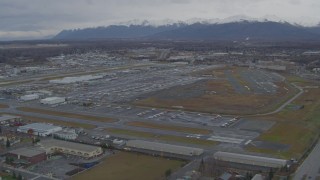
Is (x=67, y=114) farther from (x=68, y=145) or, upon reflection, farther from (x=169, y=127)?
(x=68, y=145)

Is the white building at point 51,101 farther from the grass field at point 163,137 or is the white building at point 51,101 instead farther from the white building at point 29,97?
the grass field at point 163,137

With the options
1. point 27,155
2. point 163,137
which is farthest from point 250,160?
point 27,155

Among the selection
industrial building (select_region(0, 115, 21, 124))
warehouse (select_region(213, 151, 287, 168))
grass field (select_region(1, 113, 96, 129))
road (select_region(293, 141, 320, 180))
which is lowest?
road (select_region(293, 141, 320, 180))

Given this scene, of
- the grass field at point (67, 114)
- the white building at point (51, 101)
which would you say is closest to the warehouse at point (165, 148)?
the grass field at point (67, 114)

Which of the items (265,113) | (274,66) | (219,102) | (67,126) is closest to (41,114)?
(67,126)

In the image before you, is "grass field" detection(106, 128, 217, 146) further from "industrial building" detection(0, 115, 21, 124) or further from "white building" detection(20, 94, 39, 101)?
"white building" detection(20, 94, 39, 101)

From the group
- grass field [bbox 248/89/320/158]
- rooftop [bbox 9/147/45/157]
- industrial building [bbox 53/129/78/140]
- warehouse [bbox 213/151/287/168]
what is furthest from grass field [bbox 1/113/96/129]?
grass field [bbox 248/89/320/158]
